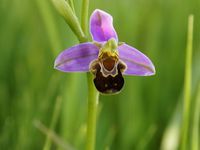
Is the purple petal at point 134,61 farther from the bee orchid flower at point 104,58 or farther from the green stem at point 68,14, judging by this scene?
the green stem at point 68,14

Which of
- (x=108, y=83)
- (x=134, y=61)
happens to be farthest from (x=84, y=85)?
(x=108, y=83)

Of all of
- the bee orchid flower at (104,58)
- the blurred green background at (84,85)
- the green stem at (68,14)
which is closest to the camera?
the green stem at (68,14)

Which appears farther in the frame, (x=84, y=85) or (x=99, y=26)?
(x=84, y=85)

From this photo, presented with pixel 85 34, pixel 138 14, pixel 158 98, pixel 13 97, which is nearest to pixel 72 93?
pixel 13 97

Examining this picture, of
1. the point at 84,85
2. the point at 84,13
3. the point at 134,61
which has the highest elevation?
the point at 84,13

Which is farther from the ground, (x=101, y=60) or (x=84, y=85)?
(x=101, y=60)

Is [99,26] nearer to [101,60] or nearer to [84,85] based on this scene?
[101,60]

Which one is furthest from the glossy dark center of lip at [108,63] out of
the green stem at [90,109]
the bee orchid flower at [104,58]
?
the green stem at [90,109]
